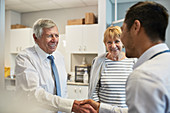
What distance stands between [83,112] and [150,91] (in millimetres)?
805

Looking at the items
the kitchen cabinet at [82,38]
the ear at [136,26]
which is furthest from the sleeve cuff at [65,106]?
the kitchen cabinet at [82,38]

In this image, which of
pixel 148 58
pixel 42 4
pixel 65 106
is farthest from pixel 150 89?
pixel 42 4

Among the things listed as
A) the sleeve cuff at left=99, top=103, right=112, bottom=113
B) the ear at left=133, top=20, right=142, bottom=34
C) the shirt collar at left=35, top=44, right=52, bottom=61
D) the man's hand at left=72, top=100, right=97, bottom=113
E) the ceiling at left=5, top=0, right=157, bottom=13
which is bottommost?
the man's hand at left=72, top=100, right=97, bottom=113

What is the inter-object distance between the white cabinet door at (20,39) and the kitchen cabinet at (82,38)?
1194 mm

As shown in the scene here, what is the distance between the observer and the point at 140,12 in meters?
0.70

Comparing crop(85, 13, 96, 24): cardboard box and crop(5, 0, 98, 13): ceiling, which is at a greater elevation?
crop(5, 0, 98, 13): ceiling

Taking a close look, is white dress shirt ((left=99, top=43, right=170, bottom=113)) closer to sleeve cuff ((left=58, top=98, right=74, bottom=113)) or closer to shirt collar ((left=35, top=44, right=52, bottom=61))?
sleeve cuff ((left=58, top=98, right=74, bottom=113))

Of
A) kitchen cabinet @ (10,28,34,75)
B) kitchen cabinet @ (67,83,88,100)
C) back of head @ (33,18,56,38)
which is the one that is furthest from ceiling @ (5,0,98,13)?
back of head @ (33,18,56,38)

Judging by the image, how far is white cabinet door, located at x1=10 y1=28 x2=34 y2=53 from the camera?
4242 mm

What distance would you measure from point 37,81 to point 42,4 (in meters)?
3.29

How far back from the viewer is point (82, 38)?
12.0ft

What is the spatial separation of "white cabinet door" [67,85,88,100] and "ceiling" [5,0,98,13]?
206 cm

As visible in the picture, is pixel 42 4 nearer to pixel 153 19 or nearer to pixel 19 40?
pixel 19 40

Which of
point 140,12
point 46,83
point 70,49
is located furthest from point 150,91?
point 70,49
